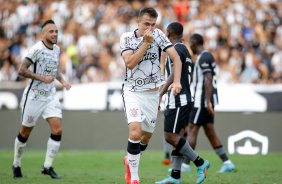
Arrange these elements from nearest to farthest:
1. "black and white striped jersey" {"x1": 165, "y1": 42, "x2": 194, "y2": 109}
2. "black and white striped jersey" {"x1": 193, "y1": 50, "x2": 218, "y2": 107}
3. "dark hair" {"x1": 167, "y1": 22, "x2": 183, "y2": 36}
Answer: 1. "black and white striped jersey" {"x1": 165, "y1": 42, "x2": 194, "y2": 109}
2. "dark hair" {"x1": 167, "y1": 22, "x2": 183, "y2": 36}
3. "black and white striped jersey" {"x1": 193, "y1": 50, "x2": 218, "y2": 107}

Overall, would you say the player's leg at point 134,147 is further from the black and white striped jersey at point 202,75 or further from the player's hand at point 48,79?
the black and white striped jersey at point 202,75

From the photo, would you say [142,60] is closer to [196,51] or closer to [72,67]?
[196,51]

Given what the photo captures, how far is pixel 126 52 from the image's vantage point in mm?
6398

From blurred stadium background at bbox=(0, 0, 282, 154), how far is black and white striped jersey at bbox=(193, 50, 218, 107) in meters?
4.61

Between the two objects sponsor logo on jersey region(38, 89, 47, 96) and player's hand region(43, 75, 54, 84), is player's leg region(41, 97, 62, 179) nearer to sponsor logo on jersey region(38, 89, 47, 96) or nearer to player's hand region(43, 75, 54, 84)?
sponsor logo on jersey region(38, 89, 47, 96)

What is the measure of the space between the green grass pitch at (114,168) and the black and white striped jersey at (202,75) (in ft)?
4.77

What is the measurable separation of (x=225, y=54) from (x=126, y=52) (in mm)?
12176

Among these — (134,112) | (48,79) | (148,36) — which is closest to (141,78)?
(134,112)

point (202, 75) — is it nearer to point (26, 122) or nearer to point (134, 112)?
point (134, 112)

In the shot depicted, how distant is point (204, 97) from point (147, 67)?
10.3 ft

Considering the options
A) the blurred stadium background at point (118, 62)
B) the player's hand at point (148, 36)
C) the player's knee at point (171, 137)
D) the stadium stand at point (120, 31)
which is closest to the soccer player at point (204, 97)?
the player's knee at point (171, 137)

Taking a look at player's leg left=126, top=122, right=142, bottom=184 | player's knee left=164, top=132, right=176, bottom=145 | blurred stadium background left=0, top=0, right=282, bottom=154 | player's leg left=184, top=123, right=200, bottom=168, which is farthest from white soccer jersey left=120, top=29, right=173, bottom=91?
blurred stadium background left=0, top=0, right=282, bottom=154

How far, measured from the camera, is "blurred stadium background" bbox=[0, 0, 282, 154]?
14.0 metres

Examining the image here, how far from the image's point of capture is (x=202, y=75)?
9.48 metres
